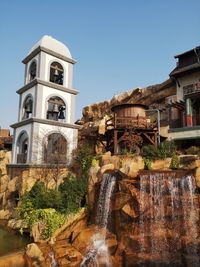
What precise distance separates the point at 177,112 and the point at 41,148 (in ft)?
54.3

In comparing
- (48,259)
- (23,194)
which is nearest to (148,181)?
(48,259)

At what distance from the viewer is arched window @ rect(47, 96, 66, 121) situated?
25.0 m

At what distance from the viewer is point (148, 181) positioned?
14625 millimetres

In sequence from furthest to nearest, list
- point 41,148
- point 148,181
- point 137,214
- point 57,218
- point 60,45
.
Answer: point 60,45, point 41,148, point 57,218, point 148,181, point 137,214

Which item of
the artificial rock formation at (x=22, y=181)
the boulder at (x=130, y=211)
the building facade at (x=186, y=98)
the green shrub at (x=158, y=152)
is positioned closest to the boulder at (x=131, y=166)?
the green shrub at (x=158, y=152)

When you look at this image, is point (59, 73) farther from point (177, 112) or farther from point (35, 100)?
point (177, 112)

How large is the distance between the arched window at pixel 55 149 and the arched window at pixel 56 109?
242 centimetres

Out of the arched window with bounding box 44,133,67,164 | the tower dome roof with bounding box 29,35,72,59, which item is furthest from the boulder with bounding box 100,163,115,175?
the tower dome roof with bounding box 29,35,72,59

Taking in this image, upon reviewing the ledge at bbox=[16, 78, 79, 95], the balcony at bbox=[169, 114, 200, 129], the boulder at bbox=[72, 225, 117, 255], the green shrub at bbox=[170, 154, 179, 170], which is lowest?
the boulder at bbox=[72, 225, 117, 255]

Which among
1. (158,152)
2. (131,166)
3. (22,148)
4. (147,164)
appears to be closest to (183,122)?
(158,152)

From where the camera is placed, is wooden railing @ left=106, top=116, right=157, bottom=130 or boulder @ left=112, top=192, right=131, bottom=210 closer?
boulder @ left=112, top=192, right=131, bottom=210

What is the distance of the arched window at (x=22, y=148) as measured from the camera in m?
24.8

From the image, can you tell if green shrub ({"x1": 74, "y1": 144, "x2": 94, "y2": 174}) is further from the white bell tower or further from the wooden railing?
the wooden railing

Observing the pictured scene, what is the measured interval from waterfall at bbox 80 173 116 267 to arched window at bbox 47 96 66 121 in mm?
11516
